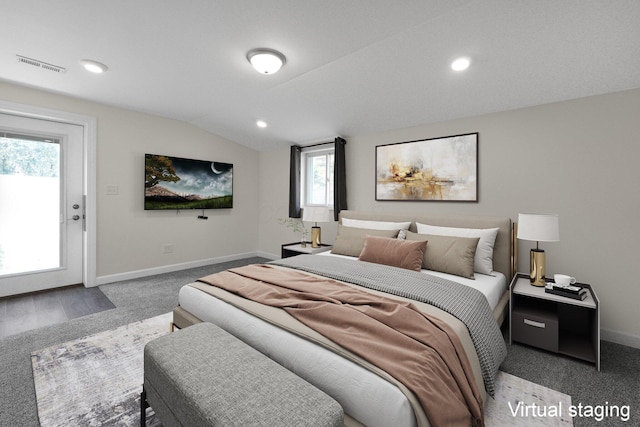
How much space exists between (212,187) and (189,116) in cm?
122

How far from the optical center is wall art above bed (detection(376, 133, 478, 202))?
10.8 ft

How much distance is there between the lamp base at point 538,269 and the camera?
252 cm

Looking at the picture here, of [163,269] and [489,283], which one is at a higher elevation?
[489,283]

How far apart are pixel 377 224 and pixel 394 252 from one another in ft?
2.57

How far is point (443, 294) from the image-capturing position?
6.40 feet

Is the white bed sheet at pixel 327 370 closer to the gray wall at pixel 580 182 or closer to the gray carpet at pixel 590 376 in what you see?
the gray carpet at pixel 590 376

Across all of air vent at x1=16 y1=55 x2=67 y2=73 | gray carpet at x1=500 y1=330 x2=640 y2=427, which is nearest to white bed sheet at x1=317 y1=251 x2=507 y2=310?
gray carpet at x1=500 y1=330 x2=640 y2=427

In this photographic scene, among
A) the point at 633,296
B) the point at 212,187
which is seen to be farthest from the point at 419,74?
the point at 212,187

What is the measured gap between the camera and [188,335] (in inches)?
61.2

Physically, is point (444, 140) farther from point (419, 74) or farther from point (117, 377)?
point (117, 377)

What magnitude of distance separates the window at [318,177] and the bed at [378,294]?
1506 millimetres

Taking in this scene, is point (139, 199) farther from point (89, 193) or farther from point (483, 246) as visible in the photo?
point (483, 246)

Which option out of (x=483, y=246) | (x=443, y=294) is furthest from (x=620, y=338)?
(x=443, y=294)

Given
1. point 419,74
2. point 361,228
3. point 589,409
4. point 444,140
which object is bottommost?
point 589,409
